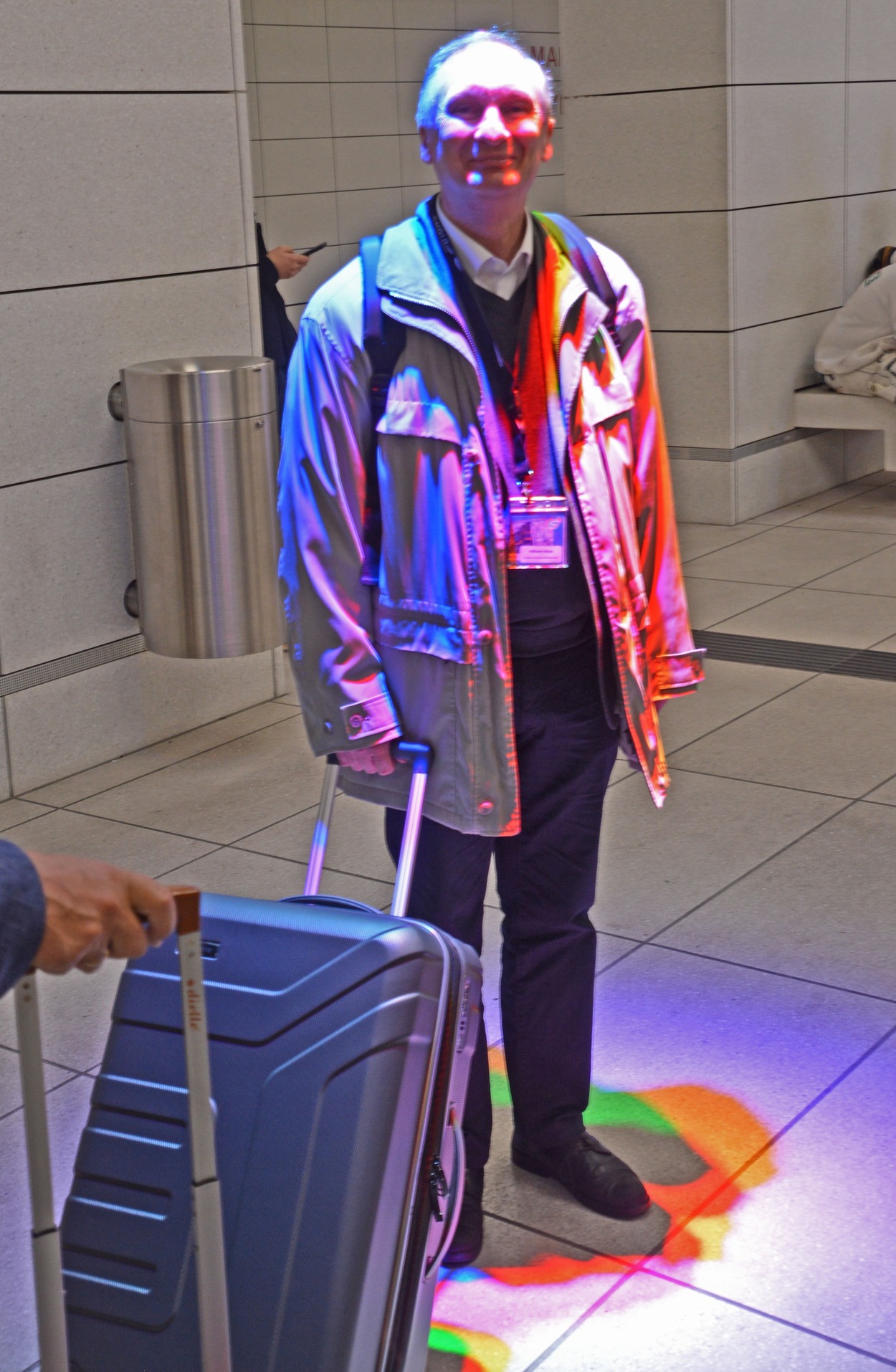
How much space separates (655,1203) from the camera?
2785 millimetres

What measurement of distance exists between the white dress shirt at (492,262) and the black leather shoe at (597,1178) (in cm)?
149

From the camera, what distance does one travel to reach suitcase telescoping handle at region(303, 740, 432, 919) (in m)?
2.25

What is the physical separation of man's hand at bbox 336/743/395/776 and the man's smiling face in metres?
0.85

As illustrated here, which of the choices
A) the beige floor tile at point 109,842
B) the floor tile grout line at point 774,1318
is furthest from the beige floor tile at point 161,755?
the floor tile grout line at point 774,1318

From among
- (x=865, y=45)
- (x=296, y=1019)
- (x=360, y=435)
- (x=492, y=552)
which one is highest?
(x=865, y=45)

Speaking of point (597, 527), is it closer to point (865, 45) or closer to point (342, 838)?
point (342, 838)

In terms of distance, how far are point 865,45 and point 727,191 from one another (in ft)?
5.96

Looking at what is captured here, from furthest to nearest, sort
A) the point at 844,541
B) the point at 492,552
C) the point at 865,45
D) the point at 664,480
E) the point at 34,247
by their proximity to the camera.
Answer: the point at 865,45 → the point at 844,541 → the point at 34,247 → the point at 664,480 → the point at 492,552

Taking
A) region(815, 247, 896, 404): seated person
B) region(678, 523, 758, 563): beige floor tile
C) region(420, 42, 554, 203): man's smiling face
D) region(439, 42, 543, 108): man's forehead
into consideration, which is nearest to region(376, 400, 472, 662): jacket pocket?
region(420, 42, 554, 203): man's smiling face

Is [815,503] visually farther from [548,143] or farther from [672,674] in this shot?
[548,143]

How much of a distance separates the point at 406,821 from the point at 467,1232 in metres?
0.78

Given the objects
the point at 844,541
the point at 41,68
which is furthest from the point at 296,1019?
the point at 844,541

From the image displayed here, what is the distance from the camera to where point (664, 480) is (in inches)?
103

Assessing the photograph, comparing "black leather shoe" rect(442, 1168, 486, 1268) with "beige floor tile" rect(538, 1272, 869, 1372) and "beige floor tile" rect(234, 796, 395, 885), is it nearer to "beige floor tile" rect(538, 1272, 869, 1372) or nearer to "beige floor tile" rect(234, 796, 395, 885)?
"beige floor tile" rect(538, 1272, 869, 1372)
